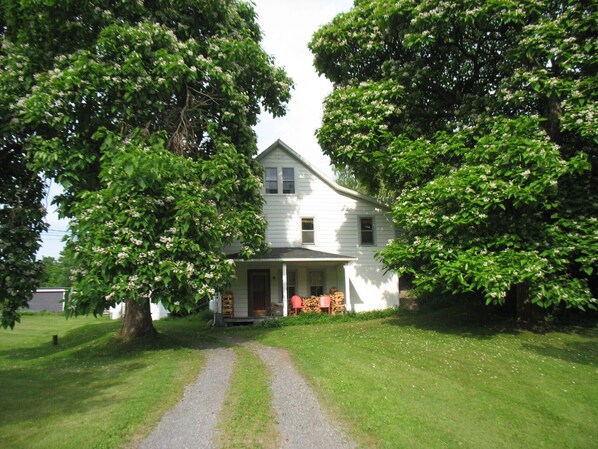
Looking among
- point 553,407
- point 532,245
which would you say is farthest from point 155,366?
point 532,245

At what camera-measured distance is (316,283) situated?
71.4 ft

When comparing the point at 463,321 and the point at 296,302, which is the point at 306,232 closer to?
the point at 296,302

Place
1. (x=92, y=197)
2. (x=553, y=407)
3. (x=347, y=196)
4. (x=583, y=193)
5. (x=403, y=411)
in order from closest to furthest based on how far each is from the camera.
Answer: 1. (x=403, y=411)
2. (x=553, y=407)
3. (x=92, y=197)
4. (x=583, y=193)
5. (x=347, y=196)

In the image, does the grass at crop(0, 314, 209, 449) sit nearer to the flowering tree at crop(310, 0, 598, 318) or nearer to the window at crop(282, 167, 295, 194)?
the flowering tree at crop(310, 0, 598, 318)

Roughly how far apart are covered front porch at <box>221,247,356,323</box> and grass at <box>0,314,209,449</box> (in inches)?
224

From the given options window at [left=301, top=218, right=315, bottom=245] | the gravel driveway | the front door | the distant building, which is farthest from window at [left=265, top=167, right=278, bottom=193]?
the distant building

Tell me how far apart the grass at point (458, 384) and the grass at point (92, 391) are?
9.45ft

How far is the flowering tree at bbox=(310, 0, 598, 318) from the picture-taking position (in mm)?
11898

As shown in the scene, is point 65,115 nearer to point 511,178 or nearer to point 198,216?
point 198,216

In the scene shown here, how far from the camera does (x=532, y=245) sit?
1255 centimetres

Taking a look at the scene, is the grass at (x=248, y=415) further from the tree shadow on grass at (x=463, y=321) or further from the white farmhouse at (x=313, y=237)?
the white farmhouse at (x=313, y=237)

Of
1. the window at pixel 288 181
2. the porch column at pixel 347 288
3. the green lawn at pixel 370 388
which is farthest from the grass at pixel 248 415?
the window at pixel 288 181

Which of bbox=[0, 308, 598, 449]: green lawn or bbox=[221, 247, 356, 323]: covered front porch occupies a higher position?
bbox=[221, 247, 356, 323]: covered front porch

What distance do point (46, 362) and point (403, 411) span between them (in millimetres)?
10456
